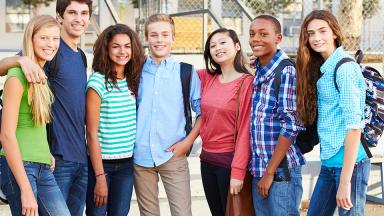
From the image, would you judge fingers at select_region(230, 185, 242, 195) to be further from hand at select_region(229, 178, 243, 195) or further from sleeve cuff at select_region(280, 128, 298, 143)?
sleeve cuff at select_region(280, 128, 298, 143)

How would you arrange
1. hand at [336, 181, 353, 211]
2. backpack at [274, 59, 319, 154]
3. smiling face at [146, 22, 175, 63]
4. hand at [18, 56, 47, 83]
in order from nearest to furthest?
hand at [18, 56, 47, 83]
hand at [336, 181, 353, 211]
backpack at [274, 59, 319, 154]
smiling face at [146, 22, 175, 63]

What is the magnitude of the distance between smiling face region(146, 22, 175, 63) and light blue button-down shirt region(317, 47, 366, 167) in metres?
1.12

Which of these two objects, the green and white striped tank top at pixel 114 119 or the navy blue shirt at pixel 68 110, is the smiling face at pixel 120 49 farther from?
the navy blue shirt at pixel 68 110

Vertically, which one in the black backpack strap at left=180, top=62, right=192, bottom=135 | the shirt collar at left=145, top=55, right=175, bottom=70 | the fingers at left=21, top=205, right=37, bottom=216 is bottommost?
the fingers at left=21, top=205, right=37, bottom=216

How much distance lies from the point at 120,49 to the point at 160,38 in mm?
290

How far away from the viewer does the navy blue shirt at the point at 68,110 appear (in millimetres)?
4160

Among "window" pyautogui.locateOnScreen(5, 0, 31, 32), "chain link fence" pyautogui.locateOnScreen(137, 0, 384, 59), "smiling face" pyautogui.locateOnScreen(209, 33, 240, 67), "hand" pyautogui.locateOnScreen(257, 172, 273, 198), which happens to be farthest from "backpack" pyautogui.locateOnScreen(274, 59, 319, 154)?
"window" pyautogui.locateOnScreen(5, 0, 31, 32)

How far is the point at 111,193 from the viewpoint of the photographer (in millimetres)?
4516

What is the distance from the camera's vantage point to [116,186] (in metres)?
4.50

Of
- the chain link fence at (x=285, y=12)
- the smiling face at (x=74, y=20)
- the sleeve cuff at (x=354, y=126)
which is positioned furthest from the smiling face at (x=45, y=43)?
the chain link fence at (x=285, y=12)

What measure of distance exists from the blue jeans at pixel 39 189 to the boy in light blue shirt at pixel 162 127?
0.80 meters

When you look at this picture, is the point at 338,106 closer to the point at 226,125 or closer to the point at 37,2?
the point at 226,125

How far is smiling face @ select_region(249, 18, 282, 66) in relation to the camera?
4.34m

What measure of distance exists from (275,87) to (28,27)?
1504mm
